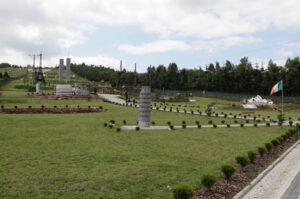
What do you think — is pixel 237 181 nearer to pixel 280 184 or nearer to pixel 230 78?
pixel 280 184

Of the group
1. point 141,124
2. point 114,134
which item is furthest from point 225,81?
point 114,134

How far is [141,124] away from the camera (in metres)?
24.8

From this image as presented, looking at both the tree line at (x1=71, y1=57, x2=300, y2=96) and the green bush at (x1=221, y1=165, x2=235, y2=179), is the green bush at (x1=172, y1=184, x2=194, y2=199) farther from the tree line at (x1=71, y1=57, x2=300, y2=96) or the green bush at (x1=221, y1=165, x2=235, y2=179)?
the tree line at (x1=71, y1=57, x2=300, y2=96)

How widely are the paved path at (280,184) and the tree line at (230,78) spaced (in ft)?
146

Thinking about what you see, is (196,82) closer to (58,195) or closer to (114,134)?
(114,134)

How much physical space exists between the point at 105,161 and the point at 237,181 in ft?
19.9

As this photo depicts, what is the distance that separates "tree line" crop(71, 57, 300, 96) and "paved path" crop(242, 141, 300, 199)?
4440cm

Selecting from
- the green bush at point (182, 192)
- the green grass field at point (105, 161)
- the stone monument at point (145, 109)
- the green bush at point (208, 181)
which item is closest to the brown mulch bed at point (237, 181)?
the green bush at point (208, 181)

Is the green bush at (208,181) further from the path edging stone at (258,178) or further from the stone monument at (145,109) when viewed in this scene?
the stone monument at (145,109)

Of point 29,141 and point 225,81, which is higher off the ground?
point 225,81

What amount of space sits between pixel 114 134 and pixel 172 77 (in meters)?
89.0

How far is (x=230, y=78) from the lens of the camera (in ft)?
301

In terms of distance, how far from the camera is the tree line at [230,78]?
7362cm

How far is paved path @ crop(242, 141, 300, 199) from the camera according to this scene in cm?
905
